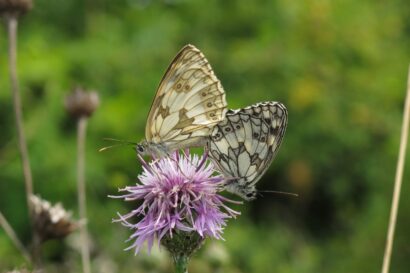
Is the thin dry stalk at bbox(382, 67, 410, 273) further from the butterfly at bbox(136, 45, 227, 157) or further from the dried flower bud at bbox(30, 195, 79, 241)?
the dried flower bud at bbox(30, 195, 79, 241)

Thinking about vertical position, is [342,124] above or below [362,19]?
below

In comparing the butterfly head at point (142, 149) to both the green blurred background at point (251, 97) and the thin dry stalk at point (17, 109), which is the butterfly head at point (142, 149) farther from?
the green blurred background at point (251, 97)

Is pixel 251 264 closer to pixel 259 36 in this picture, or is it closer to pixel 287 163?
pixel 287 163

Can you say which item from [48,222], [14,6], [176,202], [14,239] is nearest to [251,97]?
[14,6]

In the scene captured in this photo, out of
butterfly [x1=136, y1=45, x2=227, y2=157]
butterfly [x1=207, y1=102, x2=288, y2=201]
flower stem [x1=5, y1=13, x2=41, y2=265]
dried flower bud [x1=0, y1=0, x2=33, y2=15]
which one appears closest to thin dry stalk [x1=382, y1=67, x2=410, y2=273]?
Answer: butterfly [x1=207, y1=102, x2=288, y2=201]

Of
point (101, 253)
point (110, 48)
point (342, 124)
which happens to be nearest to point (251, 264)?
point (101, 253)

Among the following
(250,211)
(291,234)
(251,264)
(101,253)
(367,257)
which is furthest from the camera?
(250,211)

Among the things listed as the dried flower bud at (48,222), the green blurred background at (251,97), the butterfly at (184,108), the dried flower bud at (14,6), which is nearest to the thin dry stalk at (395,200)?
the butterfly at (184,108)
